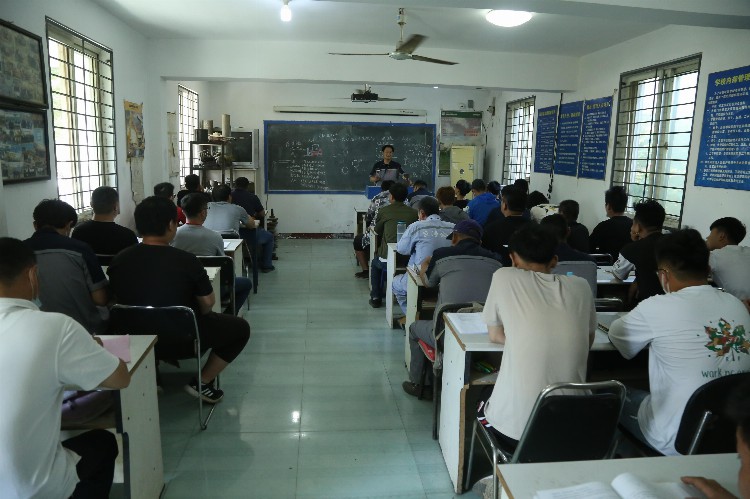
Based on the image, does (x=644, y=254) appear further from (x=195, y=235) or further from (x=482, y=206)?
(x=195, y=235)

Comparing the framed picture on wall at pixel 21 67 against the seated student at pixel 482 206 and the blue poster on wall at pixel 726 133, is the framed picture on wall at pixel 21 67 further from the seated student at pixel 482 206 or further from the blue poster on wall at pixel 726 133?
the blue poster on wall at pixel 726 133

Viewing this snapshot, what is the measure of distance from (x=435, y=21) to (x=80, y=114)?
3.15m

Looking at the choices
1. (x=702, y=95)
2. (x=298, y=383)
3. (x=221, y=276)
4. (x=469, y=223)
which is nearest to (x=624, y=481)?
(x=469, y=223)

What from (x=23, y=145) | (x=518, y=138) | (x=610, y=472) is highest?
(x=518, y=138)

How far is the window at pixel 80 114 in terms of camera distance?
385 centimetres

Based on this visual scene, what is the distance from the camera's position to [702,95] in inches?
171

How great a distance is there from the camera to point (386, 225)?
484 cm

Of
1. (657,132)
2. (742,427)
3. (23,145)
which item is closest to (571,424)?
(742,427)

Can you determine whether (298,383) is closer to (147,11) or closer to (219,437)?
(219,437)

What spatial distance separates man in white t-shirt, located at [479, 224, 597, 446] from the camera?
5.91ft

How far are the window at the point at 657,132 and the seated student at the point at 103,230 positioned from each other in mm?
4566

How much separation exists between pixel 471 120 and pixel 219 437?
24.6ft

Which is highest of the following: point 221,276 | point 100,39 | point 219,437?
point 100,39

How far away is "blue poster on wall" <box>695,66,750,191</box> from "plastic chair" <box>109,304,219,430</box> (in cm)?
403
